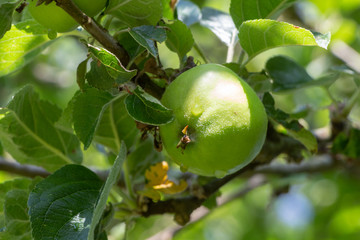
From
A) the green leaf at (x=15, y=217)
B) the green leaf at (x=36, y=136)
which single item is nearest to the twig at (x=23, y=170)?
the green leaf at (x=36, y=136)

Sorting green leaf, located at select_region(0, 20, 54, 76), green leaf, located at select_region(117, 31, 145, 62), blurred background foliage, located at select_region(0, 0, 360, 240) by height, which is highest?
green leaf, located at select_region(0, 20, 54, 76)

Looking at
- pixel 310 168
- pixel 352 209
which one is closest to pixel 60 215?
pixel 310 168

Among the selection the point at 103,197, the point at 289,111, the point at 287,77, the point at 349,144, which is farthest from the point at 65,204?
the point at 289,111

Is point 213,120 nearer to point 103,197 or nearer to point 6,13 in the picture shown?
point 103,197

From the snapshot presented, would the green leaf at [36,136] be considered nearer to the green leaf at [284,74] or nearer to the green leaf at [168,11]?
the green leaf at [168,11]

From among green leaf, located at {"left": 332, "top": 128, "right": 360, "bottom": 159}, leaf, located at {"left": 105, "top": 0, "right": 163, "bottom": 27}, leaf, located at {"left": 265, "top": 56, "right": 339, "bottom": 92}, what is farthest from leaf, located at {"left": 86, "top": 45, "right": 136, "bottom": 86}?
green leaf, located at {"left": 332, "top": 128, "right": 360, "bottom": 159}

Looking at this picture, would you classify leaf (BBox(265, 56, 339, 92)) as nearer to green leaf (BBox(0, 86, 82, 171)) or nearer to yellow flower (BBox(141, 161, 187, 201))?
yellow flower (BBox(141, 161, 187, 201))
